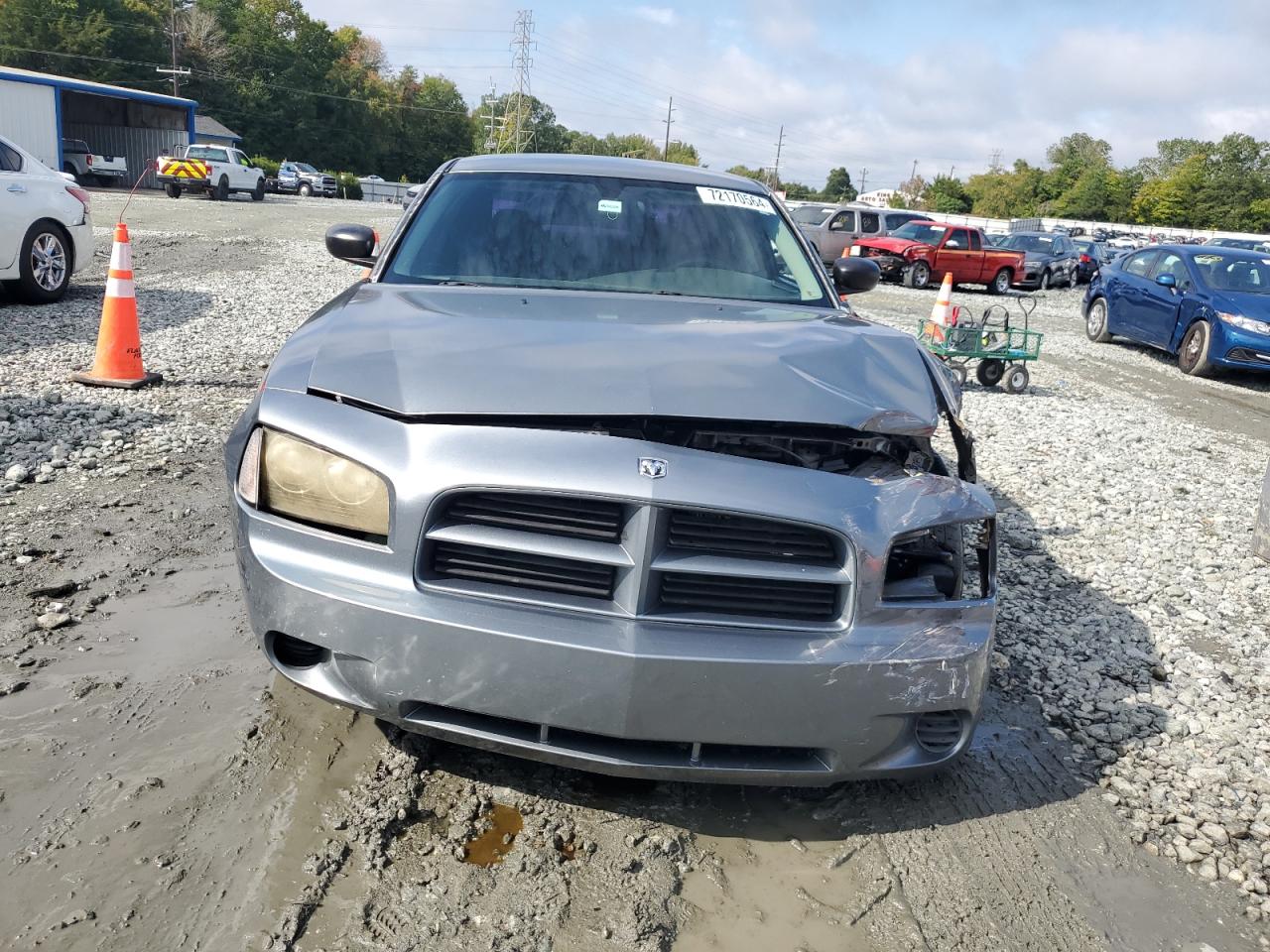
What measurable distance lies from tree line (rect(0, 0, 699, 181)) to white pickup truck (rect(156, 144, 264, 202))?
33.8 metres

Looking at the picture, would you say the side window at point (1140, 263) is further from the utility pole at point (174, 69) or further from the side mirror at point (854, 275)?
the utility pole at point (174, 69)

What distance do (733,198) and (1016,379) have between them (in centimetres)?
692

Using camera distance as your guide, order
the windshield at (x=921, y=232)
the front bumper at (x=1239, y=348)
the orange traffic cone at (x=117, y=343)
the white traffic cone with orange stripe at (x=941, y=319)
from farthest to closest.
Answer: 1. the windshield at (x=921, y=232)
2. the front bumper at (x=1239, y=348)
3. the white traffic cone with orange stripe at (x=941, y=319)
4. the orange traffic cone at (x=117, y=343)

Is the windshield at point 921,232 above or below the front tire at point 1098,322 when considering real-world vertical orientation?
above

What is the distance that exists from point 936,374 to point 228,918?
7.31ft

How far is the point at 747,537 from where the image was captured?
217cm

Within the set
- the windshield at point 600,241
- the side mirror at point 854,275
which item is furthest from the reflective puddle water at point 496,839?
the side mirror at point 854,275

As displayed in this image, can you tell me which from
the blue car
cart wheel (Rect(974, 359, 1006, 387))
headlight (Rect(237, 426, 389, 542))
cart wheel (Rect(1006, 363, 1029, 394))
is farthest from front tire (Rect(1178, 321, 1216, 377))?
headlight (Rect(237, 426, 389, 542))

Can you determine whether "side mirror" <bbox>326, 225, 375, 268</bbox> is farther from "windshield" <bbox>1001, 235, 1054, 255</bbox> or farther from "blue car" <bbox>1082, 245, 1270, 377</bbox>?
"windshield" <bbox>1001, 235, 1054, 255</bbox>

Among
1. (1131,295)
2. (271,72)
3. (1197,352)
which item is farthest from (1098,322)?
(271,72)

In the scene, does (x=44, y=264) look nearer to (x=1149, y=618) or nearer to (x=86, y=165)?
(x=1149, y=618)

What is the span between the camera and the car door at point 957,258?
22.7 meters

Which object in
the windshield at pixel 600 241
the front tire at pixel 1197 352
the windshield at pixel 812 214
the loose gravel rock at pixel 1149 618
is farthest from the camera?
the windshield at pixel 812 214

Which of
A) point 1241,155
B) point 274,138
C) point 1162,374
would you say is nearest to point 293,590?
point 1162,374
